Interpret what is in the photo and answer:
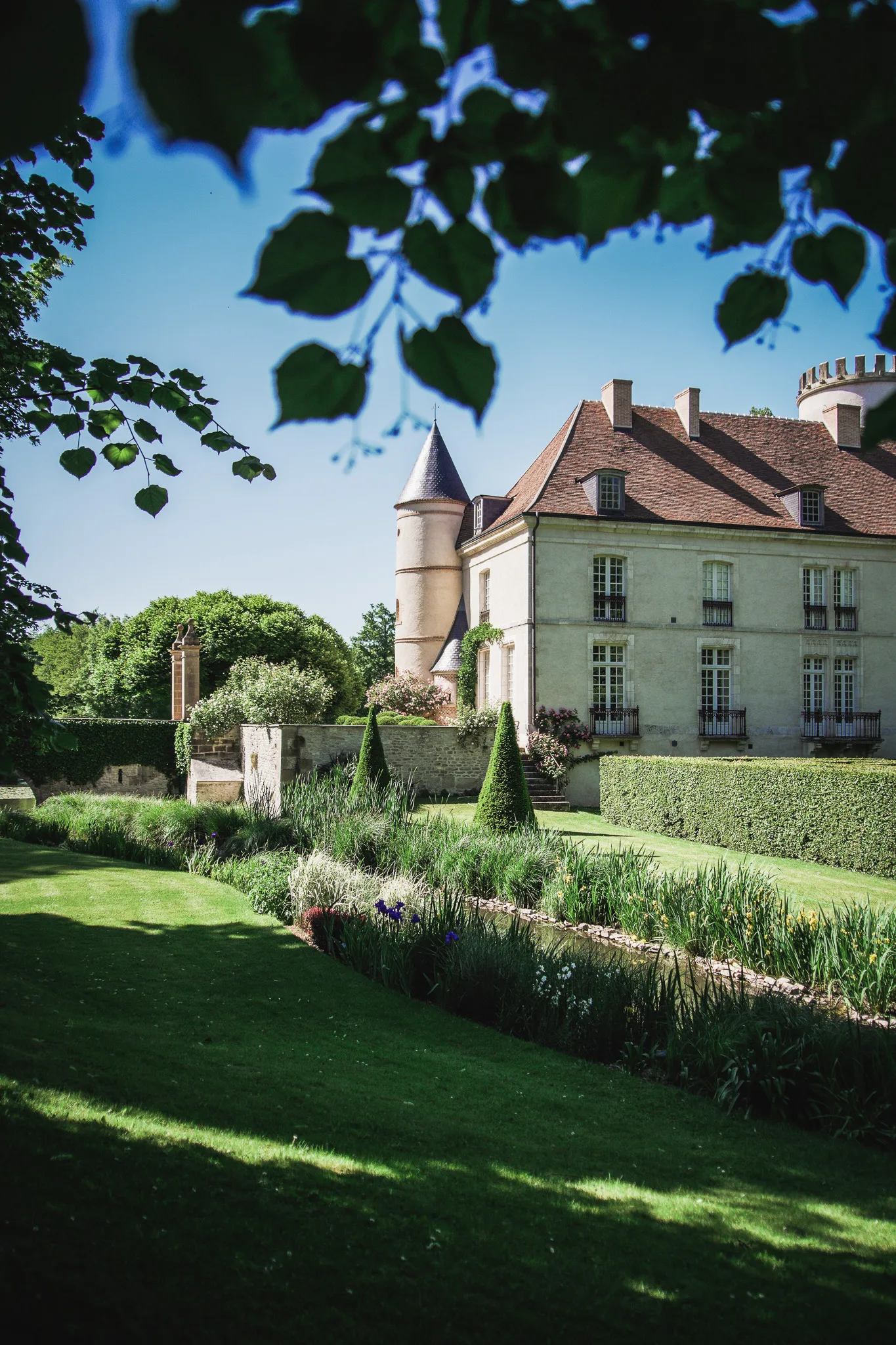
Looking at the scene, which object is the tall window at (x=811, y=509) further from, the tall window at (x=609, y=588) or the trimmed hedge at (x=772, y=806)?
the trimmed hedge at (x=772, y=806)

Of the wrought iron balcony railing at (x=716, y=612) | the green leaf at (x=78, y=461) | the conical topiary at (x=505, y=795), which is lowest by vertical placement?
the conical topiary at (x=505, y=795)

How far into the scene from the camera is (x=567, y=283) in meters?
1.50

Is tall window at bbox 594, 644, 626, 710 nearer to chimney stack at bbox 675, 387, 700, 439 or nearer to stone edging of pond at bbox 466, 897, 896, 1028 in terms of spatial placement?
chimney stack at bbox 675, 387, 700, 439

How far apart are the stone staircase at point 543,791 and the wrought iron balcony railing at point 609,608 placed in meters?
4.15

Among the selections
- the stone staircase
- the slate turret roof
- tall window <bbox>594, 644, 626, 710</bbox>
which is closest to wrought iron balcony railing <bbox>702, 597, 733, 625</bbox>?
tall window <bbox>594, 644, 626, 710</bbox>

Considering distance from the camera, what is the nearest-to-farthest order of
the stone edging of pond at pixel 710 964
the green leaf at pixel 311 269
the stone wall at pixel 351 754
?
the green leaf at pixel 311 269 < the stone edging of pond at pixel 710 964 < the stone wall at pixel 351 754

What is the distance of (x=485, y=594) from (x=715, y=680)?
6746 millimetres

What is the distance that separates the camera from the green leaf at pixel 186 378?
12.2 ft

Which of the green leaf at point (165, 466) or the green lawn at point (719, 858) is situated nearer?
the green leaf at point (165, 466)

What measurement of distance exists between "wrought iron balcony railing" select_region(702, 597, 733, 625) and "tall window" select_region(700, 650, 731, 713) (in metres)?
0.74

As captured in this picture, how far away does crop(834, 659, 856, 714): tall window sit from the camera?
2389 centimetres

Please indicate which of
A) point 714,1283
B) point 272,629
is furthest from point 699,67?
point 272,629

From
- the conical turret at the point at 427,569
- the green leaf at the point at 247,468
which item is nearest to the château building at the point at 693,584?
the conical turret at the point at 427,569

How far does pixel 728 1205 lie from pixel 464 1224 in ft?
3.69
